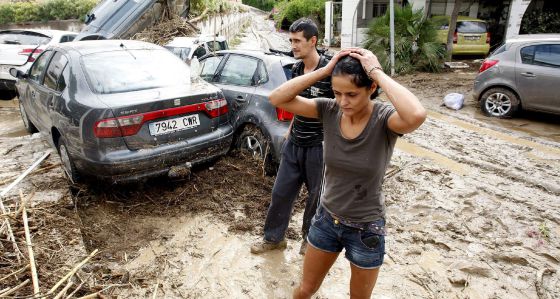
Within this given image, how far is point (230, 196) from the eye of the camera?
4.42m

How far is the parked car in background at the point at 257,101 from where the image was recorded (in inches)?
176

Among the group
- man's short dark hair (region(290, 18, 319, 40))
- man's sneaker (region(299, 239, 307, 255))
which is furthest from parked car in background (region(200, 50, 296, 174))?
man's short dark hair (region(290, 18, 319, 40))

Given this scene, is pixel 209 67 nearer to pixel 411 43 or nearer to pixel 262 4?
pixel 411 43

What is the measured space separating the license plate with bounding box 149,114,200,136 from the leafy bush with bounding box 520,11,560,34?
16.2 metres

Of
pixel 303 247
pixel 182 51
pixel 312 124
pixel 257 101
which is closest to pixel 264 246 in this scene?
pixel 303 247

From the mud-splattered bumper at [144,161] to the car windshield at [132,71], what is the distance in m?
0.72

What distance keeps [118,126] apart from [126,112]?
15 cm

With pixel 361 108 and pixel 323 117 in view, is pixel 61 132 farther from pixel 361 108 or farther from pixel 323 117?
pixel 361 108

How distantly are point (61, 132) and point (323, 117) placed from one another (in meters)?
3.23

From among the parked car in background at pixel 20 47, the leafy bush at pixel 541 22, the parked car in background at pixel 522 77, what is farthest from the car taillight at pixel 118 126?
the leafy bush at pixel 541 22

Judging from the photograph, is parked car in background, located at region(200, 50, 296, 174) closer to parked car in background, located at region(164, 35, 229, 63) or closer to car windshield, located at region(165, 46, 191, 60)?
parked car in background, located at region(164, 35, 229, 63)

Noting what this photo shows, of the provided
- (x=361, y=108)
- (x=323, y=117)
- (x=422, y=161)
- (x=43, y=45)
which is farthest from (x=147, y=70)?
(x=43, y=45)

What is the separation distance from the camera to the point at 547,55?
712 centimetres

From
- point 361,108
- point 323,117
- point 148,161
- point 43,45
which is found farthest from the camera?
point 43,45
